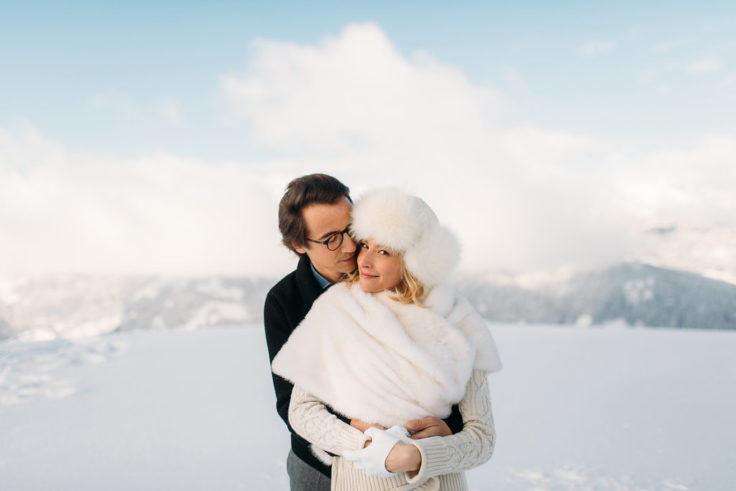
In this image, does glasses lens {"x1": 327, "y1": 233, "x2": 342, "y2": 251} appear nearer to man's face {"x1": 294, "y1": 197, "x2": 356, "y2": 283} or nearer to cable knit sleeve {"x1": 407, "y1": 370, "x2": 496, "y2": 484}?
man's face {"x1": 294, "y1": 197, "x2": 356, "y2": 283}

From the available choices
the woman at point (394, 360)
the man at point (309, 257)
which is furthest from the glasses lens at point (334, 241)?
the woman at point (394, 360)

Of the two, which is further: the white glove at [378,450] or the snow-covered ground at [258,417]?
the snow-covered ground at [258,417]

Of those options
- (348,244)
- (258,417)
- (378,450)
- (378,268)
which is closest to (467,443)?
(378,450)

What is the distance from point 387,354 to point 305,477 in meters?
0.67

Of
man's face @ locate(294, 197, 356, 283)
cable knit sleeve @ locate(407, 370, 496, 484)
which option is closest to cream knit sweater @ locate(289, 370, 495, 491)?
cable knit sleeve @ locate(407, 370, 496, 484)

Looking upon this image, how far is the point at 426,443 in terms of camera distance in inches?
44.2

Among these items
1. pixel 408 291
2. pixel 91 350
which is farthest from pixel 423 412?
pixel 91 350

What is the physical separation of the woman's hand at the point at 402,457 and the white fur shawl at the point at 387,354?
3.2 inches

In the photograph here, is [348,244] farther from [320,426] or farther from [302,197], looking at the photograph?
[320,426]

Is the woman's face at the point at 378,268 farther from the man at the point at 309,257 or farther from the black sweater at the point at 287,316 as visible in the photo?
the black sweater at the point at 287,316

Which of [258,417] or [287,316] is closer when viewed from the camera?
[287,316]

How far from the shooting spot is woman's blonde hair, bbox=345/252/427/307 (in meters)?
1.29

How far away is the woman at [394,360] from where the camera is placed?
1161 millimetres

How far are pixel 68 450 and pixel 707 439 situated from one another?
521 centimetres
